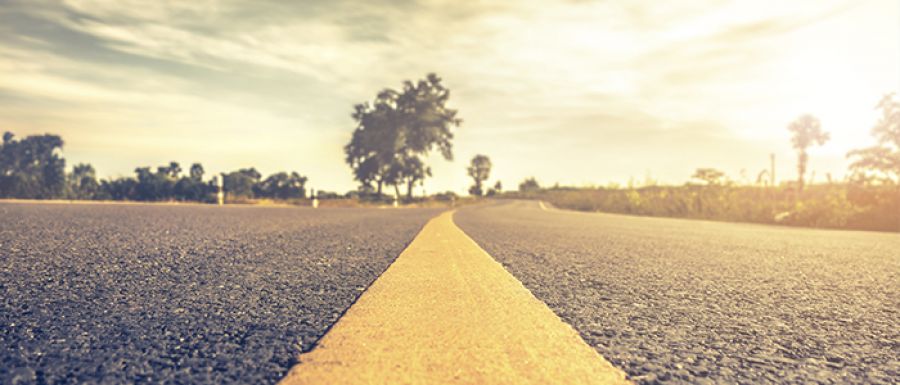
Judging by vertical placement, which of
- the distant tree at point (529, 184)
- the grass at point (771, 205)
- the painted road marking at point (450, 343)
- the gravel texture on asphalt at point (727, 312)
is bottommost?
the gravel texture on asphalt at point (727, 312)

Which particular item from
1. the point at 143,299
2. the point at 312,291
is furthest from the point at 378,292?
the point at 143,299

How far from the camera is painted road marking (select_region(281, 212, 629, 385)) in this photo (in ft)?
4.76

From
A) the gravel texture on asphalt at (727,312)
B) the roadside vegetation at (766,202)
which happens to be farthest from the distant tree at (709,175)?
the gravel texture on asphalt at (727,312)

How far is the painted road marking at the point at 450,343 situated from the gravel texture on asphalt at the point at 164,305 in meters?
0.13

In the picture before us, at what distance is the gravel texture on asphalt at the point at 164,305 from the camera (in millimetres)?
1480

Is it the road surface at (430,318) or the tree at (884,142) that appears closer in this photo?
the road surface at (430,318)

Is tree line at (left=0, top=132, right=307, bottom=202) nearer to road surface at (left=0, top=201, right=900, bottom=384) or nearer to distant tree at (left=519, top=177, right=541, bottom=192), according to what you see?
road surface at (left=0, top=201, right=900, bottom=384)

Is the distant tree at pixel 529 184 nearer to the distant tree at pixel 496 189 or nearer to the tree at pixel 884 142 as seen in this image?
the distant tree at pixel 496 189

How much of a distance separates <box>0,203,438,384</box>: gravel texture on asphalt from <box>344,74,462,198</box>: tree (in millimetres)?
47053

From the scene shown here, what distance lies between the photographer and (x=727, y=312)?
2422 mm

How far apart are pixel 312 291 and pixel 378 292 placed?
0.35m

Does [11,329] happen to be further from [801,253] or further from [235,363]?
[801,253]

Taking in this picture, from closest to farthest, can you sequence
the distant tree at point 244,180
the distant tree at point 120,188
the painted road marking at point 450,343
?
the painted road marking at point 450,343, the distant tree at point 120,188, the distant tree at point 244,180

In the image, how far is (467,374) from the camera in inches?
57.8
